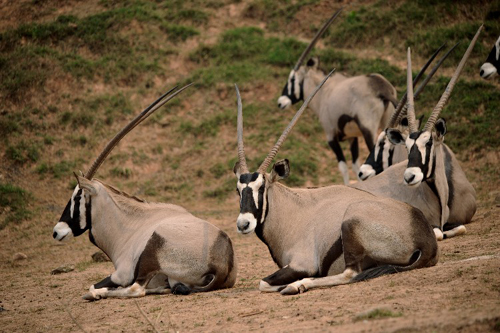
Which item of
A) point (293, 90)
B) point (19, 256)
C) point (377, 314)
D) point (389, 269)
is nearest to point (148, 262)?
point (389, 269)

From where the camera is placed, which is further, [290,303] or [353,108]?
[353,108]

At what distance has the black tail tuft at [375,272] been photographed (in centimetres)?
684

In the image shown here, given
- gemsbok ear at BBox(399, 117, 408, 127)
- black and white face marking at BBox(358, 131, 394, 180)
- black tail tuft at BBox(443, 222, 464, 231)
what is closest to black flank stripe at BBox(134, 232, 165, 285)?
black tail tuft at BBox(443, 222, 464, 231)

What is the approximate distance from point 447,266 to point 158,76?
48.7 ft

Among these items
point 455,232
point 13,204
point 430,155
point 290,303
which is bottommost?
point 13,204

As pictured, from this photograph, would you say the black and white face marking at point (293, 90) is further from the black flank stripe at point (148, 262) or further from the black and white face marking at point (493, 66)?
the black flank stripe at point (148, 262)

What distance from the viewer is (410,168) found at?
8.95 metres

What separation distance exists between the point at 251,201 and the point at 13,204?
8.96 m

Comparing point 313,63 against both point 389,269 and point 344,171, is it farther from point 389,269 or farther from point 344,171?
point 389,269

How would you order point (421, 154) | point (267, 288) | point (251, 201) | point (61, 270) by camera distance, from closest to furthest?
point (267, 288), point (251, 201), point (421, 154), point (61, 270)

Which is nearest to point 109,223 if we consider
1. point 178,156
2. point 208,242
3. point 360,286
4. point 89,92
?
point 208,242

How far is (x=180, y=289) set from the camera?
25.4ft

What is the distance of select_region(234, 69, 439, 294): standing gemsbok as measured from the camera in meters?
6.89

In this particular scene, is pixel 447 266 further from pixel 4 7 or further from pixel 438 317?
pixel 4 7
